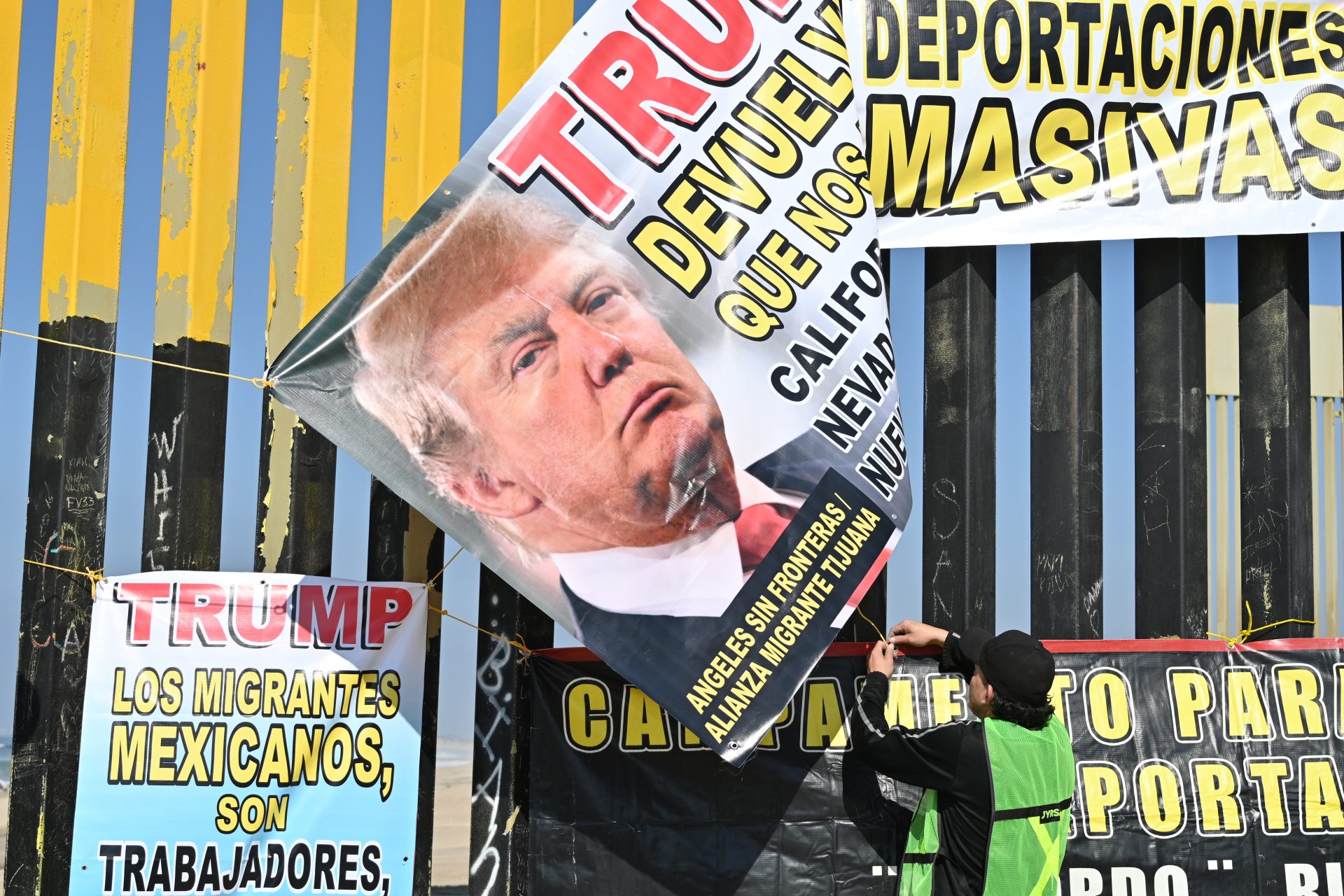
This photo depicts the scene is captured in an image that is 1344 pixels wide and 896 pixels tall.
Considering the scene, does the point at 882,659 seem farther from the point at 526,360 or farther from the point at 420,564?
the point at 420,564

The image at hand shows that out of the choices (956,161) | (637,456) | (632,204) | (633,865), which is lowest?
(633,865)

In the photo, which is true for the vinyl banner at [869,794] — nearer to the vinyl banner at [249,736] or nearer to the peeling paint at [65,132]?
the vinyl banner at [249,736]

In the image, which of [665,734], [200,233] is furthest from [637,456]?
[200,233]

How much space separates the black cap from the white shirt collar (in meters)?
0.80

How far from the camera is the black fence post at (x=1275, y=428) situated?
17.0 feet

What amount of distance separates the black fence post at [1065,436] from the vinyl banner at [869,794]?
1.13ft

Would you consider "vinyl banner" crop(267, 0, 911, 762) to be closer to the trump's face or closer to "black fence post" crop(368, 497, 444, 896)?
the trump's face

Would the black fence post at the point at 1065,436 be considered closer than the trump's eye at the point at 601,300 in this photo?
No

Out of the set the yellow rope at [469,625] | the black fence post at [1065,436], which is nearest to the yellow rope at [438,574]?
the yellow rope at [469,625]

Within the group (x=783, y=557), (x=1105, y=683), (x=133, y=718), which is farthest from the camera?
(x=1105, y=683)

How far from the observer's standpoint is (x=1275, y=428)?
207 inches

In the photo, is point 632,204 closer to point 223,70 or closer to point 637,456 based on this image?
point 637,456

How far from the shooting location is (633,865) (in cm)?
474

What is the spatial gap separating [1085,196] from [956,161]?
0.51 metres
